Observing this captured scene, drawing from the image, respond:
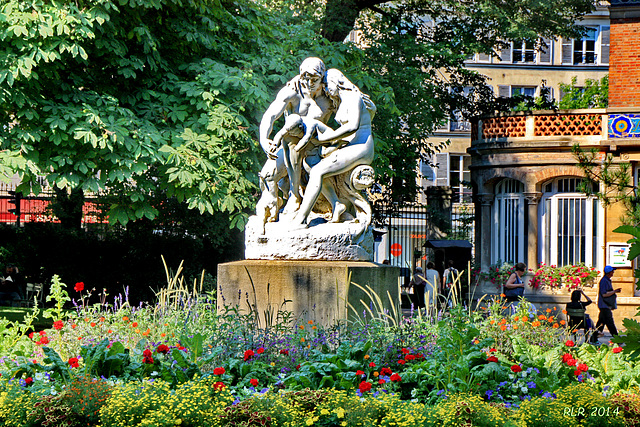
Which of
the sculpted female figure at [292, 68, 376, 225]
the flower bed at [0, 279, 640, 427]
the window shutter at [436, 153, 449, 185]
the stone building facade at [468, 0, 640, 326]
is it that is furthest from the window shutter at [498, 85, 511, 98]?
the flower bed at [0, 279, 640, 427]

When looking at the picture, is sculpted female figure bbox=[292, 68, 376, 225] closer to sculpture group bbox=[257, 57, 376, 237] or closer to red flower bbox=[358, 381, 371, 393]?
sculpture group bbox=[257, 57, 376, 237]

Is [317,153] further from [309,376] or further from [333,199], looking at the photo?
[309,376]

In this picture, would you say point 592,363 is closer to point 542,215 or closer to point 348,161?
point 348,161

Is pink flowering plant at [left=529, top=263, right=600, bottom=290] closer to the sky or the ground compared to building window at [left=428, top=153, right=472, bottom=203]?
closer to the ground

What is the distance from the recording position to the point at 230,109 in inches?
485

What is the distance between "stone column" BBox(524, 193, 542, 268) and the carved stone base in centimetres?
1353

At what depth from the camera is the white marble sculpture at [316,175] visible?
7785 millimetres

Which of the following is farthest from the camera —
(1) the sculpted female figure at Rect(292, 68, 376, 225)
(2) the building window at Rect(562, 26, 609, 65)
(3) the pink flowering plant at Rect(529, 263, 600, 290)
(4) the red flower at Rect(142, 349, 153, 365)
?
(2) the building window at Rect(562, 26, 609, 65)

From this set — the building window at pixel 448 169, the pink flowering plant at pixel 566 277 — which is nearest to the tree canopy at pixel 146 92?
the pink flowering plant at pixel 566 277

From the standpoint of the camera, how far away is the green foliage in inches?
1363

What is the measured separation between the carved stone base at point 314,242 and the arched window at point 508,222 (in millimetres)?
13881

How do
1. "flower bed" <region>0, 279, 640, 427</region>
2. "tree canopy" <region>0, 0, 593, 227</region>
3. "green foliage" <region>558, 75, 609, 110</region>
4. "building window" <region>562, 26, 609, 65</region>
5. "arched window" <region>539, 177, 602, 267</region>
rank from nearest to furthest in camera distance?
1. "flower bed" <region>0, 279, 640, 427</region>
2. "tree canopy" <region>0, 0, 593, 227</region>
3. "arched window" <region>539, 177, 602, 267</region>
4. "green foliage" <region>558, 75, 609, 110</region>
5. "building window" <region>562, 26, 609, 65</region>

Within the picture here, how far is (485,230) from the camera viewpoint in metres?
21.8

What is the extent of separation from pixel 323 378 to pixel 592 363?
230cm
